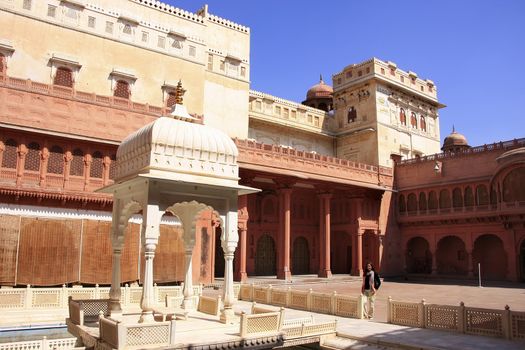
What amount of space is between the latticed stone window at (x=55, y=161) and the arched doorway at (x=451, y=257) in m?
23.7

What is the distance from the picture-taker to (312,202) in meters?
31.6

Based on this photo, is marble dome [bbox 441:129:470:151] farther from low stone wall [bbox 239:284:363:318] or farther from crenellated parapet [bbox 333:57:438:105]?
low stone wall [bbox 239:284:363:318]

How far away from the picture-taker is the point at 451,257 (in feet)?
101

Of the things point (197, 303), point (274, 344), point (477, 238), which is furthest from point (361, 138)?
point (274, 344)

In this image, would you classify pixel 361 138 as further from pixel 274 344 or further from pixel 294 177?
pixel 274 344

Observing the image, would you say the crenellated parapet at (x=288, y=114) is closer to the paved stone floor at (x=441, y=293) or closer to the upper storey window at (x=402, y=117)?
the upper storey window at (x=402, y=117)

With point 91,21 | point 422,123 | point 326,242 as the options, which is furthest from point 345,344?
point 422,123

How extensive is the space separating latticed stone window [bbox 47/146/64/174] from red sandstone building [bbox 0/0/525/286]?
0.04 m

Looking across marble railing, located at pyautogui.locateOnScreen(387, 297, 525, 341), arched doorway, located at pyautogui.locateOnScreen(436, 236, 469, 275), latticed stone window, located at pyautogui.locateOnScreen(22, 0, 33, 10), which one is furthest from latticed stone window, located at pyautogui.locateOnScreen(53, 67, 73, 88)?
arched doorway, located at pyautogui.locateOnScreen(436, 236, 469, 275)

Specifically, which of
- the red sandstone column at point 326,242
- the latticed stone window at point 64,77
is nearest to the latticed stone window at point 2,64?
the latticed stone window at point 64,77

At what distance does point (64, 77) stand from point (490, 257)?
85.5 ft

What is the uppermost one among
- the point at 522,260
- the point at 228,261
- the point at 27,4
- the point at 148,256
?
the point at 27,4

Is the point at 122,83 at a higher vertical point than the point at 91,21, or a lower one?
lower

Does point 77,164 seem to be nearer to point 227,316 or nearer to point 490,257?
point 227,316
